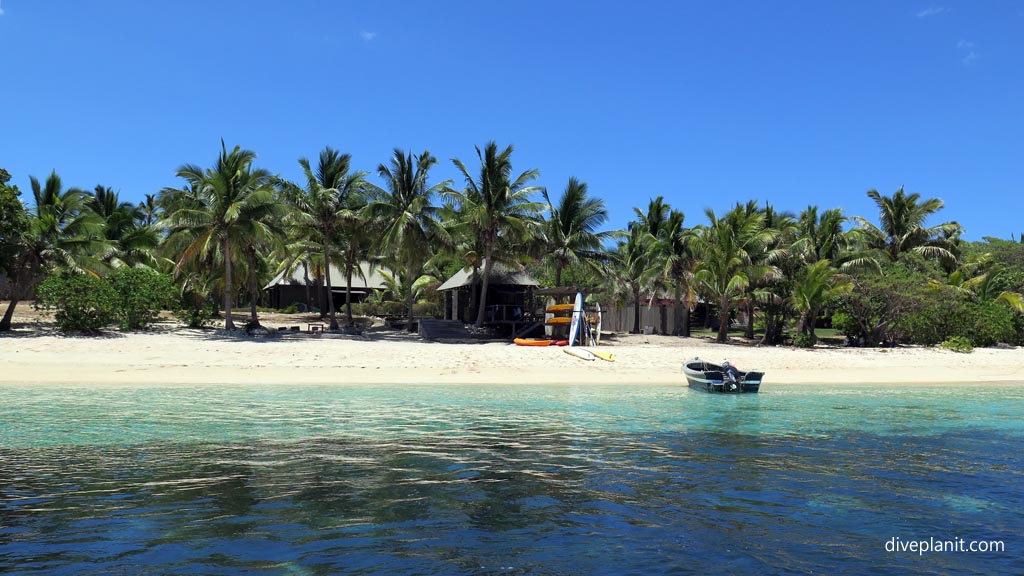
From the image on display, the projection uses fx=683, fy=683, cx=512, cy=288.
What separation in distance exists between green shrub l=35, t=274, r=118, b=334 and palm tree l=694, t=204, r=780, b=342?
2581cm

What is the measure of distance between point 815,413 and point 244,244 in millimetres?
23421

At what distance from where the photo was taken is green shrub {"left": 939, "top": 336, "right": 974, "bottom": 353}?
3025 centimetres

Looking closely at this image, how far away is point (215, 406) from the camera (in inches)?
563

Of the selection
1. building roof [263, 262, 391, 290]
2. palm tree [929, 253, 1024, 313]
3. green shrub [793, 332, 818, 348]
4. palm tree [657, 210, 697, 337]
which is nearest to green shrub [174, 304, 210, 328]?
building roof [263, 262, 391, 290]

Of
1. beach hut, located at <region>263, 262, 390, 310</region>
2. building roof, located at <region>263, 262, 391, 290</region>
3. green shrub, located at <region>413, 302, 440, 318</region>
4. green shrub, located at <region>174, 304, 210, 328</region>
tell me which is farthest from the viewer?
beach hut, located at <region>263, 262, 390, 310</region>

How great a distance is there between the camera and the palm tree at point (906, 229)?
39.2m

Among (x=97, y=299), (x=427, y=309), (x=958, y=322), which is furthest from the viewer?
(x=427, y=309)

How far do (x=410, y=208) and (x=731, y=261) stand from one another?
614 inches

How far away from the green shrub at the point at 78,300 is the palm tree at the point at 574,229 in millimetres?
18969

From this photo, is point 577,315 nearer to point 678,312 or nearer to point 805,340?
point 678,312

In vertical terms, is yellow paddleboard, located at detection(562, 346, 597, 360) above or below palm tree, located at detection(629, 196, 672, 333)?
below

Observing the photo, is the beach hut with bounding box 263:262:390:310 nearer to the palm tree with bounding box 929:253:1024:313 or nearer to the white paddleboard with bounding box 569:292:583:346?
the white paddleboard with bounding box 569:292:583:346

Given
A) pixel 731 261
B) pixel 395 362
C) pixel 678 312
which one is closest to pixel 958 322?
pixel 731 261

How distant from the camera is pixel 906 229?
130ft
